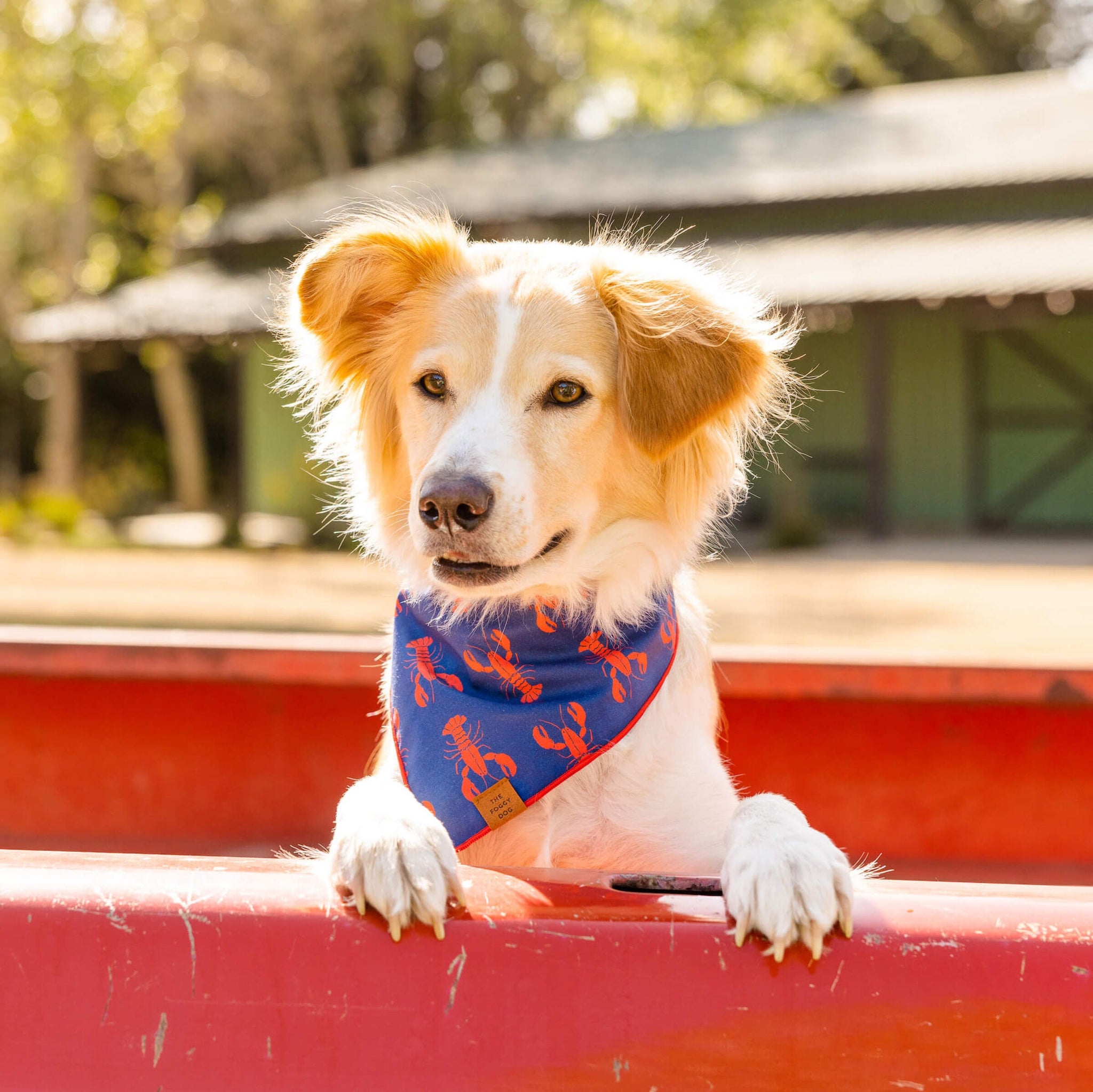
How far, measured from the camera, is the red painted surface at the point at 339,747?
310 centimetres

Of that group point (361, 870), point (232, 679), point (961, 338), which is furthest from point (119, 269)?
point (361, 870)

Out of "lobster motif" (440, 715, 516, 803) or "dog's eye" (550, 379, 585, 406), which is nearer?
"lobster motif" (440, 715, 516, 803)

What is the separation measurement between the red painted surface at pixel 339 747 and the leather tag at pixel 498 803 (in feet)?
2.91

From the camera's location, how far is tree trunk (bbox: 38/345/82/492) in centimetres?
2073

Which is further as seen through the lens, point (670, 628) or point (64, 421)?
point (64, 421)

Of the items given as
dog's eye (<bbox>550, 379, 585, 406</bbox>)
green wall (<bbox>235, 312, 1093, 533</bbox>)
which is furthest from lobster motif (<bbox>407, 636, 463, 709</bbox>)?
green wall (<bbox>235, 312, 1093, 533</bbox>)

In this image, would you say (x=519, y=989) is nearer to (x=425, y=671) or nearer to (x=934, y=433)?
(x=425, y=671)

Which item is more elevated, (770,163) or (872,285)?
(770,163)

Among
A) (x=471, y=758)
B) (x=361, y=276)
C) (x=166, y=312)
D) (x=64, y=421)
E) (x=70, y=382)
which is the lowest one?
(x=64, y=421)

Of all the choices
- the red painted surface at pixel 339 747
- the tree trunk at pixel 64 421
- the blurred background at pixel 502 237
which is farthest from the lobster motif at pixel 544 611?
the tree trunk at pixel 64 421

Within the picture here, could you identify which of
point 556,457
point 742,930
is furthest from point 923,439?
point 742,930

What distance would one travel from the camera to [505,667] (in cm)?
251

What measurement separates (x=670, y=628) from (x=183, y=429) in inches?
822

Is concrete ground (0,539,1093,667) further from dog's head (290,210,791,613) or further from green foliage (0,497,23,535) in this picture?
dog's head (290,210,791,613)
